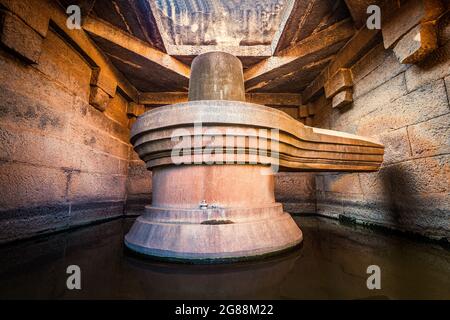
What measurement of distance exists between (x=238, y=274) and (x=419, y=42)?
7.24ft

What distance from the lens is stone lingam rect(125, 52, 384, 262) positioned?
1327 millimetres

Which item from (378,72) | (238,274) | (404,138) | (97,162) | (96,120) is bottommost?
(238,274)

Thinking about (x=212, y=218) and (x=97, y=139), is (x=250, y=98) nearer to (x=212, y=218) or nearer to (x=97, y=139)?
(x=97, y=139)

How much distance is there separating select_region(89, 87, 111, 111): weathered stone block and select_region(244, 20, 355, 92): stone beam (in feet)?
6.67

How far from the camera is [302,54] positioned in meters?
2.87

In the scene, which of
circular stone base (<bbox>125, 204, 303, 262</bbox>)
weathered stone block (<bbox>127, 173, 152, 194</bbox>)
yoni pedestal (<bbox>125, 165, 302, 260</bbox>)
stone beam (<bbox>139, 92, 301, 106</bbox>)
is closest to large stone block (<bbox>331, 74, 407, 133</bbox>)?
stone beam (<bbox>139, 92, 301, 106</bbox>)

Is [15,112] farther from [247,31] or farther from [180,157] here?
[247,31]

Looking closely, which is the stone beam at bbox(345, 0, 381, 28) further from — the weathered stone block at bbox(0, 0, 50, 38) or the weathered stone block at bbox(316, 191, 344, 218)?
the weathered stone block at bbox(0, 0, 50, 38)

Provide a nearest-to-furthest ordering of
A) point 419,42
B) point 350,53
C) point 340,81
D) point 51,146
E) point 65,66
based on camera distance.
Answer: point 419,42
point 51,146
point 65,66
point 350,53
point 340,81

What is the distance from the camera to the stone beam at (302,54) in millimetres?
2592

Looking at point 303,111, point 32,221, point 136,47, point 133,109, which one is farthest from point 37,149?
point 303,111

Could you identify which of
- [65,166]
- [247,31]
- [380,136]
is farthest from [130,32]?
[380,136]

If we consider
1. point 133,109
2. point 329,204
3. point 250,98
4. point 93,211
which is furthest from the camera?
point 250,98

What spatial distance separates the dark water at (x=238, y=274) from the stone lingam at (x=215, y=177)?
117mm
